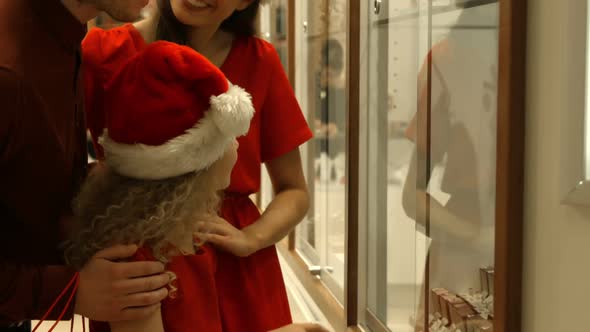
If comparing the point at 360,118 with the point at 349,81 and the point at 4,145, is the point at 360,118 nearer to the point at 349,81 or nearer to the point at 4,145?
the point at 349,81

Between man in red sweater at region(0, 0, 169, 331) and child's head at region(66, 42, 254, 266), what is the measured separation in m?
0.04

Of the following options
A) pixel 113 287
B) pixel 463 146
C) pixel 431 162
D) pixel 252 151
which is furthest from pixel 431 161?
pixel 113 287

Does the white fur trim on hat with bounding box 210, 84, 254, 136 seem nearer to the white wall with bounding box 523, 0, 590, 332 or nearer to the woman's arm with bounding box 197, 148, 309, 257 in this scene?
the woman's arm with bounding box 197, 148, 309, 257

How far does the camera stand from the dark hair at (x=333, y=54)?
2.45 m

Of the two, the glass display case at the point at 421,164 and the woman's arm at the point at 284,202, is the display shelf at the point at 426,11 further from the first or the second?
the woman's arm at the point at 284,202

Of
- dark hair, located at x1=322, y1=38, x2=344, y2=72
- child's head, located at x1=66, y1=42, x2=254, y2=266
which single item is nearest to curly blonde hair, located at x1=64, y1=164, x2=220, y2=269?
child's head, located at x1=66, y1=42, x2=254, y2=266

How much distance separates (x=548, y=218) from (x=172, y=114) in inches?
21.1

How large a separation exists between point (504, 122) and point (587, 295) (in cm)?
27

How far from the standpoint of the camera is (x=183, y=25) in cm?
129

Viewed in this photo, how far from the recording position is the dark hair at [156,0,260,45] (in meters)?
1.27

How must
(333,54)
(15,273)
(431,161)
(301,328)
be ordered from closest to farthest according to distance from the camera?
(15,273) < (301,328) < (431,161) < (333,54)

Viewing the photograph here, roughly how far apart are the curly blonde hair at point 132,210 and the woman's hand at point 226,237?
0.22m

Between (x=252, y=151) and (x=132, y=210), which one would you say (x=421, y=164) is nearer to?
(x=252, y=151)

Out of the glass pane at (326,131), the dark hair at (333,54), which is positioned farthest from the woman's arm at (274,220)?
the dark hair at (333,54)
